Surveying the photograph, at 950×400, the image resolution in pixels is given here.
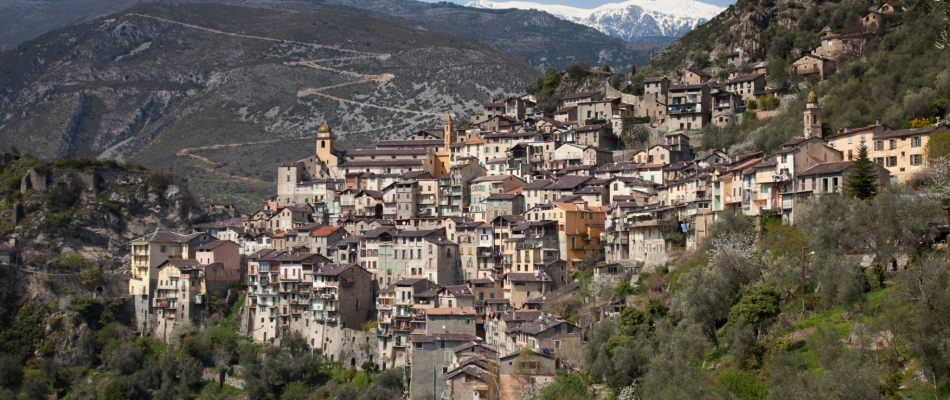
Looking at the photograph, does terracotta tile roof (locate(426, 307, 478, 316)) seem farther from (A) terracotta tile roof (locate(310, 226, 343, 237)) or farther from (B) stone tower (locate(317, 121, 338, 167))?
(B) stone tower (locate(317, 121, 338, 167))

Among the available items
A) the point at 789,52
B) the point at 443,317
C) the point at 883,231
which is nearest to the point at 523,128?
the point at 789,52

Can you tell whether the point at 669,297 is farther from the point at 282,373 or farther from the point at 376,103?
the point at 376,103

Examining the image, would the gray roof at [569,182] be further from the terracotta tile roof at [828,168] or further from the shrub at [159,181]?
the shrub at [159,181]

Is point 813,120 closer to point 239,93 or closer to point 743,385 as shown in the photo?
point 743,385

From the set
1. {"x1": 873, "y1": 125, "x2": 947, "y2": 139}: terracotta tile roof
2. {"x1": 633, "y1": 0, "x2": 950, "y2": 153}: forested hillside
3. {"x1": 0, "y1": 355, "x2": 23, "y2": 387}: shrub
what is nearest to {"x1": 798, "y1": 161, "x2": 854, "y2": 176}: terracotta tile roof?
{"x1": 873, "y1": 125, "x2": 947, "y2": 139}: terracotta tile roof

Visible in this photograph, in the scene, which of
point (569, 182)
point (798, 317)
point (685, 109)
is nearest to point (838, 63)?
point (685, 109)

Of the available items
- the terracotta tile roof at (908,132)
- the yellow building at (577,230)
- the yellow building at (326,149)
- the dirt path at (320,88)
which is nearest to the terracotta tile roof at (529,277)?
the yellow building at (577,230)
